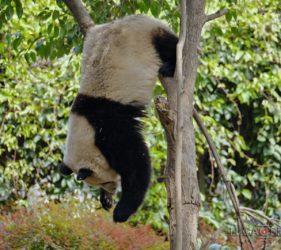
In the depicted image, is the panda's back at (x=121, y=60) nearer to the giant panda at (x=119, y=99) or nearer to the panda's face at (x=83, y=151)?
the giant panda at (x=119, y=99)

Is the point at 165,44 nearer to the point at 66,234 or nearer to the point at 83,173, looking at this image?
the point at 83,173

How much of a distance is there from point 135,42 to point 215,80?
4.20 m

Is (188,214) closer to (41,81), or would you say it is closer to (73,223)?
(73,223)

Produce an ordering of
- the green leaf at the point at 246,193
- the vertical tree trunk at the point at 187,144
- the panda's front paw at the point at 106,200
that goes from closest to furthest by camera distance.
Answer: the vertical tree trunk at the point at 187,144 → the panda's front paw at the point at 106,200 → the green leaf at the point at 246,193

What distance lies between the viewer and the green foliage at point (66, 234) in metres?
5.20

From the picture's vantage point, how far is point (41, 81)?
305 inches

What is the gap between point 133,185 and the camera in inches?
175

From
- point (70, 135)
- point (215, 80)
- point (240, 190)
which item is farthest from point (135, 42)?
point (240, 190)

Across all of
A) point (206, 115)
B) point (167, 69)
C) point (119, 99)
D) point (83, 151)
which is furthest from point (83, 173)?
point (206, 115)

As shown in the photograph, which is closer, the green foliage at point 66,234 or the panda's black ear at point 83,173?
the panda's black ear at point 83,173

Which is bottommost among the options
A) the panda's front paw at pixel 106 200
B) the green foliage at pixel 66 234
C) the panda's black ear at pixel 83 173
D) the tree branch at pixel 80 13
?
the green foliage at pixel 66 234

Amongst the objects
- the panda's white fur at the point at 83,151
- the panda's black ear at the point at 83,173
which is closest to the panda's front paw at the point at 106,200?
the panda's white fur at the point at 83,151

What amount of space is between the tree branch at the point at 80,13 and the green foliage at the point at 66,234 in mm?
1824

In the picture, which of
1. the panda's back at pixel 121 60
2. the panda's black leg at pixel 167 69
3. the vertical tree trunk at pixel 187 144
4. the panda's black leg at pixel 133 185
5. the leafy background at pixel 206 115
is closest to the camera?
the vertical tree trunk at pixel 187 144
